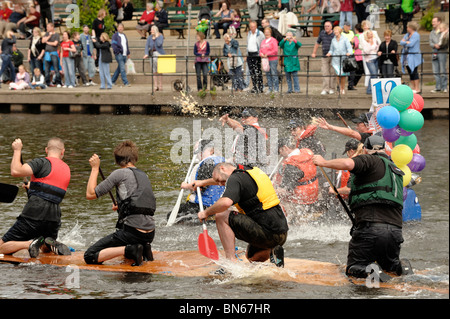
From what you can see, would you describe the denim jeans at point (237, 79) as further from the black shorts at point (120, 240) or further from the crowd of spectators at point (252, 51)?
the black shorts at point (120, 240)

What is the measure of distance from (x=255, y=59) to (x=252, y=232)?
12949 millimetres

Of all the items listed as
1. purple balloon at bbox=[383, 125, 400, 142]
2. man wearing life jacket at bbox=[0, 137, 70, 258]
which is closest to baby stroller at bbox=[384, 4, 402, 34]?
purple balloon at bbox=[383, 125, 400, 142]

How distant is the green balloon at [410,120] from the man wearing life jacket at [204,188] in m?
2.55

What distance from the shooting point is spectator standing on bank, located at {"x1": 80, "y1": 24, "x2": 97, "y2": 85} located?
2334 centimetres

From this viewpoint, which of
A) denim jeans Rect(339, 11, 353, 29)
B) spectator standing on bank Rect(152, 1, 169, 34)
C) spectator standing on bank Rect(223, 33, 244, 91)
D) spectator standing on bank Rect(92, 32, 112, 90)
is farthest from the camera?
spectator standing on bank Rect(152, 1, 169, 34)

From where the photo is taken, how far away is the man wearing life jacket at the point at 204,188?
35.5ft

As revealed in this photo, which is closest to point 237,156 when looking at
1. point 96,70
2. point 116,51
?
point 116,51

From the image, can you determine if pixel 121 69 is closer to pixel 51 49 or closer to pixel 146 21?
pixel 51 49

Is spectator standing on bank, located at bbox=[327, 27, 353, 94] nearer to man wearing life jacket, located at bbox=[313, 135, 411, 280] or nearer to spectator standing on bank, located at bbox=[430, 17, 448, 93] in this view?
spectator standing on bank, located at bbox=[430, 17, 448, 93]

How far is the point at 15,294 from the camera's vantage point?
7.95 meters

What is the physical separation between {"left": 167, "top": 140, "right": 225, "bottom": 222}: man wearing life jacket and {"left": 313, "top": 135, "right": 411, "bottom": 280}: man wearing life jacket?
316 centimetres

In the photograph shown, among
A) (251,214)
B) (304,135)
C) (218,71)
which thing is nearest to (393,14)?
(218,71)
